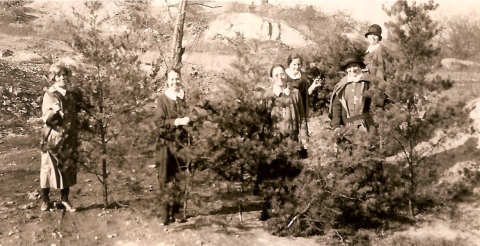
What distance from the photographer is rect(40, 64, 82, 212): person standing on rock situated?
4.51m

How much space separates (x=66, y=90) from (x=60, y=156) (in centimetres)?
78

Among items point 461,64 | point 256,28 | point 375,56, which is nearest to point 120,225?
point 375,56

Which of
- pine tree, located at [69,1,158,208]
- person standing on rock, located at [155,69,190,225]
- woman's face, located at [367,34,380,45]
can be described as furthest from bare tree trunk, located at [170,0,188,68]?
woman's face, located at [367,34,380,45]

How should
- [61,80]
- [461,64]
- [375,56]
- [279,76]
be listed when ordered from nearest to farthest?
[279,76] → [61,80] → [375,56] → [461,64]

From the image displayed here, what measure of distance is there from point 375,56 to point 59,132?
3932 mm

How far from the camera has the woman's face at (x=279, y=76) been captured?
4259 millimetres

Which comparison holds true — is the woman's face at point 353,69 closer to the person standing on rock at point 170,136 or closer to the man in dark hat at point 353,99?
the man in dark hat at point 353,99

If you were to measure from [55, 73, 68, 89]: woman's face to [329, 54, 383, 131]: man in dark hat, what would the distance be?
3.16 meters

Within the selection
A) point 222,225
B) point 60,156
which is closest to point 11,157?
point 60,156

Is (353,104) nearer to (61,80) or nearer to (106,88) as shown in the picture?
(106,88)

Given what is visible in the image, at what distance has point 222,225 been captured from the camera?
4.54m

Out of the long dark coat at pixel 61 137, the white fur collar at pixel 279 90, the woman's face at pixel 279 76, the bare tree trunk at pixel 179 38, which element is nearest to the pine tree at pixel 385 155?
the white fur collar at pixel 279 90

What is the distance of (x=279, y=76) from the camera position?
4.27m

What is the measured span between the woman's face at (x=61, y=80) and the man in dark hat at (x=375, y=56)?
3.63 metres
